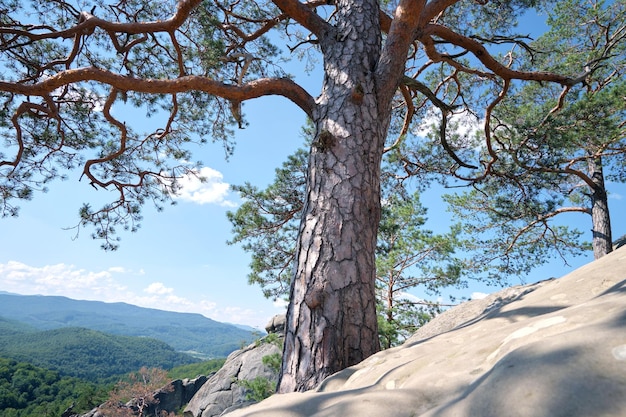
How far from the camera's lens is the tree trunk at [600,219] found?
7.58m

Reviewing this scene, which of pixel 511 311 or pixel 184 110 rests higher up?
pixel 184 110

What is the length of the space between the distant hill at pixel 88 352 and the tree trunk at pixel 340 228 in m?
82.0

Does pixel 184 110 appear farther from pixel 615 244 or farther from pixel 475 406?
pixel 615 244

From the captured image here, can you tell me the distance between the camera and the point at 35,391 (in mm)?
42000

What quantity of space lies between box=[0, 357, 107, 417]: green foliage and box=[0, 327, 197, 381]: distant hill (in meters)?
27.1

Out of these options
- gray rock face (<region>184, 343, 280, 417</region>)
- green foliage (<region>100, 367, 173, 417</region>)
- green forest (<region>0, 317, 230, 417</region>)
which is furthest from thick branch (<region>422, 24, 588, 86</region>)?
green forest (<region>0, 317, 230, 417</region>)

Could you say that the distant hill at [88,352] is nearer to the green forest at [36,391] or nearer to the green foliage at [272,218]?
the green forest at [36,391]

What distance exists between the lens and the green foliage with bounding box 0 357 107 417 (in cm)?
3616

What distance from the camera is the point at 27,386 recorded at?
139ft

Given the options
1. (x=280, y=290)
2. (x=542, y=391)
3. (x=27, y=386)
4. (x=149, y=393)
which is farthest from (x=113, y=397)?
(x=27, y=386)

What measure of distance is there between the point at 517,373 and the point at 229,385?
1887cm

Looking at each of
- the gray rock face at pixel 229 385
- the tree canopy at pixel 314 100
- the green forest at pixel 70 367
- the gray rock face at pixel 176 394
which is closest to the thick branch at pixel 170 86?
the tree canopy at pixel 314 100

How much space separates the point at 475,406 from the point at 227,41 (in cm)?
567

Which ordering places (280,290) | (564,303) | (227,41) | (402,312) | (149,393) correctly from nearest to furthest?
1. (564,303)
2. (227,41)
3. (280,290)
4. (402,312)
5. (149,393)
